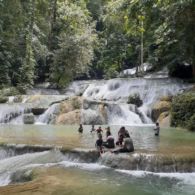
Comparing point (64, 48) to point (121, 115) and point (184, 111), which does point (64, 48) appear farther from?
point (184, 111)

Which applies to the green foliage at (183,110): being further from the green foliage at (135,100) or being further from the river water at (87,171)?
the green foliage at (135,100)

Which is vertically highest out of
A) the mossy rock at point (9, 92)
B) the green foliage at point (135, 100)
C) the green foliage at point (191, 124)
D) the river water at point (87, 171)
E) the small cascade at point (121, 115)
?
the mossy rock at point (9, 92)

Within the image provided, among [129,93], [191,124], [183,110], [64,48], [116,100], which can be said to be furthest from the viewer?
[64,48]

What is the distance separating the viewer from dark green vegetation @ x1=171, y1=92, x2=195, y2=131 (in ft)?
75.6

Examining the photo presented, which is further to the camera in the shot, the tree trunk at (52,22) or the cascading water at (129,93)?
the tree trunk at (52,22)

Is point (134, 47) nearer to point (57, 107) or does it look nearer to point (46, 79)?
point (46, 79)

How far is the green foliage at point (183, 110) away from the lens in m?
23.2

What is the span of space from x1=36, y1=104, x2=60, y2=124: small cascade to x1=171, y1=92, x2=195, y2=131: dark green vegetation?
8.15 meters

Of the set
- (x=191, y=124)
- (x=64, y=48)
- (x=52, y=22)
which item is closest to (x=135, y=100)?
(x=191, y=124)

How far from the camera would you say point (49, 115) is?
93.4 ft

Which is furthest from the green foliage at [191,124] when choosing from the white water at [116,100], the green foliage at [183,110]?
the white water at [116,100]

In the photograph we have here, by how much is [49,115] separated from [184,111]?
31.0 feet

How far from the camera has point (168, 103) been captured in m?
27.9

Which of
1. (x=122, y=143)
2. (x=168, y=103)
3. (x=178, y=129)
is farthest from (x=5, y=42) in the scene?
(x=122, y=143)
